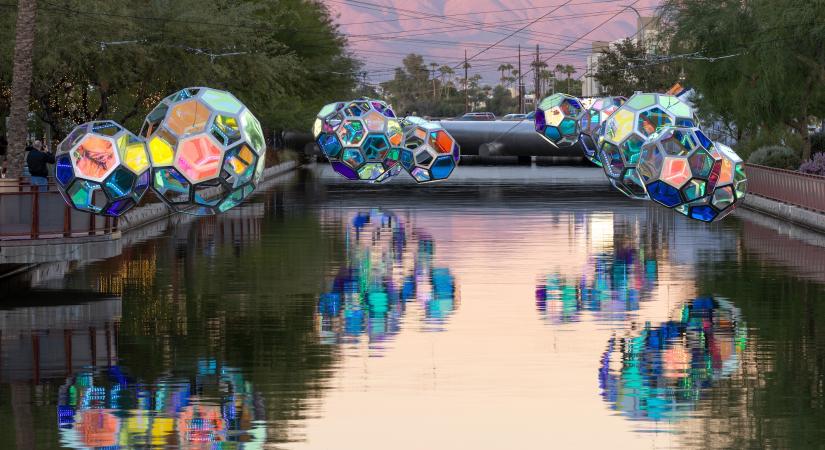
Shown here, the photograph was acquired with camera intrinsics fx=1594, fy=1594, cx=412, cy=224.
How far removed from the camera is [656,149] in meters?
25.7

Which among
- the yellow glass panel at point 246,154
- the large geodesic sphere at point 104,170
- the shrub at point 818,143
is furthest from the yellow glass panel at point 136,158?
the shrub at point 818,143

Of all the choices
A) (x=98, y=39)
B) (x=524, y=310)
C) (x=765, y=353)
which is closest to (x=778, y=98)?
(x=98, y=39)

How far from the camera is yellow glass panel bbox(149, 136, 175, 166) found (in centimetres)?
2238

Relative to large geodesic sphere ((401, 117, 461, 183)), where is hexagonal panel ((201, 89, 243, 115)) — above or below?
above

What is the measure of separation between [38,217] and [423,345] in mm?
9991

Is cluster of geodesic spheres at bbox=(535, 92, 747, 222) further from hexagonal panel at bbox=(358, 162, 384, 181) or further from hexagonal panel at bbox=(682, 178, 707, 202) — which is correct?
hexagonal panel at bbox=(358, 162, 384, 181)

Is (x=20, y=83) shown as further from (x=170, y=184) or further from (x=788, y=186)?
(x=788, y=186)

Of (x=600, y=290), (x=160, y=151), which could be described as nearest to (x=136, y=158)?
(x=160, y=151)

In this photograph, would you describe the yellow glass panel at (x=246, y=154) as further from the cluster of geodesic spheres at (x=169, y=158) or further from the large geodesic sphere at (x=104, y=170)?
the large geodesic sphere at (x=104, y=170)

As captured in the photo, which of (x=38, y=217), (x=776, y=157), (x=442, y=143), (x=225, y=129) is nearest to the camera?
(x=225, y=129)

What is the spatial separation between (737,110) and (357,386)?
40155mm

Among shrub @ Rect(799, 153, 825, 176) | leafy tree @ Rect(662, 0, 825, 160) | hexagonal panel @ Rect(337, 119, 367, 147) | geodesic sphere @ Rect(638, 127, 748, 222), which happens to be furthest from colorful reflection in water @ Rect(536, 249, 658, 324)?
leafy tree @ Rect(662, 0, 825, 160)

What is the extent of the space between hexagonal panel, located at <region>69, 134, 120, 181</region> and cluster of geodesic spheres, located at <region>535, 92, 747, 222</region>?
8.72 m

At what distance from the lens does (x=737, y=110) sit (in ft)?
170
